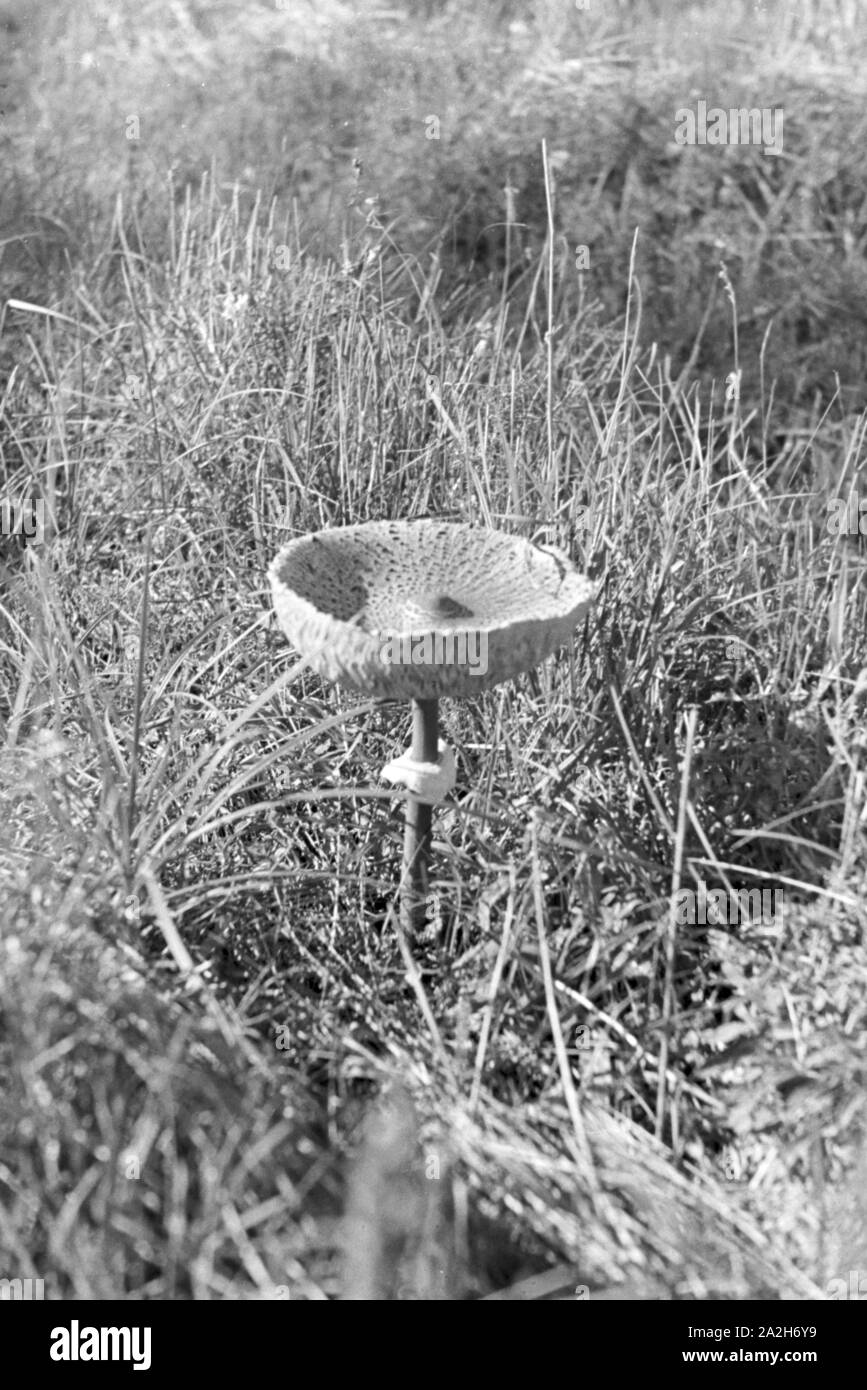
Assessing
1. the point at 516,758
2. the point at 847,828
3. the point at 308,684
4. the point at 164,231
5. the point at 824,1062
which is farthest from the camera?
the point at 164,231

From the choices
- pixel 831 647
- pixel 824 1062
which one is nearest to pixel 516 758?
pixel 831 647

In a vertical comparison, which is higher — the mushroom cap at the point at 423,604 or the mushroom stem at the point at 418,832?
the mushroom cap at the point at 423,604

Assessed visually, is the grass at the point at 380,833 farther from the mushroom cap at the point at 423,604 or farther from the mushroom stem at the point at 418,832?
the mushroom cap at the point at 423,604

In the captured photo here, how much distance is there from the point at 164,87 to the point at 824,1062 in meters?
6.14

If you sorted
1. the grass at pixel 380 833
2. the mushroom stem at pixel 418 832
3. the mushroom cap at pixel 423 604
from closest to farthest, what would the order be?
1. the grass at pixel 380 833
2. the mushroom cap at pixel 423 604
3. the mushroom stem at pixel 418 832

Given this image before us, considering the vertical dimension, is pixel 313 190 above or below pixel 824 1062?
above

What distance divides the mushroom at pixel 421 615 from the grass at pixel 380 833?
189 millimetres

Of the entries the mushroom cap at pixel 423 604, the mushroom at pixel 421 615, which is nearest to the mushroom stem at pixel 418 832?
the mushroom at pixel 421 615

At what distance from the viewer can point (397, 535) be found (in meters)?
2.92

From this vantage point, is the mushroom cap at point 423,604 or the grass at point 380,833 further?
the mushroom cap at point 423,604

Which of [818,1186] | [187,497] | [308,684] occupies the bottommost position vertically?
[818,1186]

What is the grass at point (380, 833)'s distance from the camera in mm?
2145

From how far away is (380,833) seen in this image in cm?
315

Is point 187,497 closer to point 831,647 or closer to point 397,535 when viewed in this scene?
point 397,535
